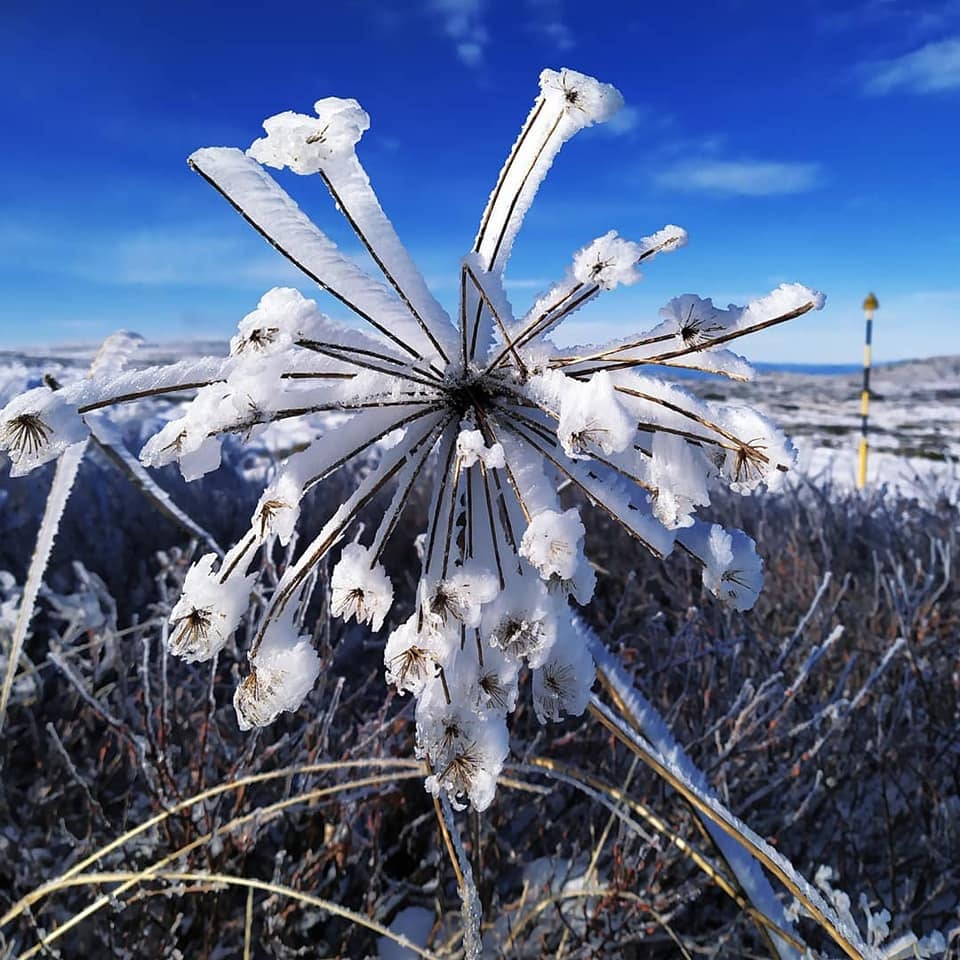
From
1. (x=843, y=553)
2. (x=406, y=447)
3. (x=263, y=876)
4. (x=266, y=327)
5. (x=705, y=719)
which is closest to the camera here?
(x=266, y=327)

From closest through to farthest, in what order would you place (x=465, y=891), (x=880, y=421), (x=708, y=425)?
(x=708, y=425) → (x=465, y=891) → (x=880, y=421)

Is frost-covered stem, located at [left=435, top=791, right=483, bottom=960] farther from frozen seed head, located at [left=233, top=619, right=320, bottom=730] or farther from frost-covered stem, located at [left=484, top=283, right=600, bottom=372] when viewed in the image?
frost-covered stem, located at [left=484, top=283, right=600, bottom=372]

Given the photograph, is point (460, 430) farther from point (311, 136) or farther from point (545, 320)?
point (311, 136)

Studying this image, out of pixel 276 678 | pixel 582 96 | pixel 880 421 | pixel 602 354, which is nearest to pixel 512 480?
pixel 602 354

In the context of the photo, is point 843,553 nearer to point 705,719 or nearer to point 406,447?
point 705,719

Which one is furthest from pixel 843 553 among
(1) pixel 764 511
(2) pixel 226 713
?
(2) pixel 226 713

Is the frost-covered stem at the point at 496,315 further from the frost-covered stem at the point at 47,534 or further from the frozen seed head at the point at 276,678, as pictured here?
the frost-covered stem at the point at 47,534

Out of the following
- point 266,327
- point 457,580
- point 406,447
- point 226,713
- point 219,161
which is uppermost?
point 219,161
